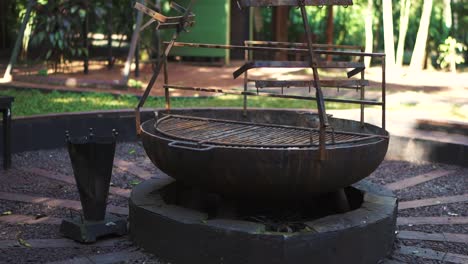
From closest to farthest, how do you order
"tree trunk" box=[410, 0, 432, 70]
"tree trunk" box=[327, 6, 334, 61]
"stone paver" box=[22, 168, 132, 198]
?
1. "stone paver" box=[22, 168, 132, 198]
2. "tree trunk" box=[410, 0, 432, 70]
3. "tree trunk" box=[327, 6, 334, 61]

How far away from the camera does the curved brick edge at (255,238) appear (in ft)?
10.4

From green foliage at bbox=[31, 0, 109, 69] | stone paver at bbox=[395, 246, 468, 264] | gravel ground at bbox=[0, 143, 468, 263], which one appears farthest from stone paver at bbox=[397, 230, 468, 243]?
green foliage at bbox=[31, 0, 109, 69]

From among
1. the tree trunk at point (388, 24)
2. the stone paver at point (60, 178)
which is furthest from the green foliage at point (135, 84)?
the stone paver at point (60, 178)

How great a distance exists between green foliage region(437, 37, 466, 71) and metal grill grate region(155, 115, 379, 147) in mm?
11135

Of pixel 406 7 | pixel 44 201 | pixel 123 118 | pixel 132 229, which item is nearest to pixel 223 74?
pixel 406 7

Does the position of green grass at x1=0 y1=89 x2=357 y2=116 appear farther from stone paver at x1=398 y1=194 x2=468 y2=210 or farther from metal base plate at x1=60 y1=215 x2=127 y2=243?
metal base plate at x1=60 y1=215 x2=127 y2=243

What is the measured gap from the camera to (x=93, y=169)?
12.1ft

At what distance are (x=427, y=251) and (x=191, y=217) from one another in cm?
142

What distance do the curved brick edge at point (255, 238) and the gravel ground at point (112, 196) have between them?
0.49 ft

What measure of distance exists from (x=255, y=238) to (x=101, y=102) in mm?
5528

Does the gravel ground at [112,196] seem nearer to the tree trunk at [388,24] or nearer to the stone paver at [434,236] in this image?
the stone paver at [434,236]

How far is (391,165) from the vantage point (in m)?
6.08

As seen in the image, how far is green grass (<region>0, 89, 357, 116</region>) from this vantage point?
768cm

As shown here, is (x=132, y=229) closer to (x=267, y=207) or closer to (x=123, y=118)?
(x=267, y=207)
